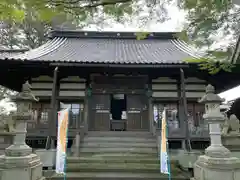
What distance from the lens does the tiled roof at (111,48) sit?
9273 mm

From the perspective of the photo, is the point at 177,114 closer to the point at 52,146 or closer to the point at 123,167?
the point at 123,167

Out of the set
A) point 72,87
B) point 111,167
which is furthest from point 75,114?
point 111,167

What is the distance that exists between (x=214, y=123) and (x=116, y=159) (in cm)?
317

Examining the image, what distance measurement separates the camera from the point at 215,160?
4219 mm

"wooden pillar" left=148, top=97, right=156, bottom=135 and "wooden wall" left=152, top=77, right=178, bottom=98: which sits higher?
"wooden wall" left=152, top=77, right=178, bottom=98

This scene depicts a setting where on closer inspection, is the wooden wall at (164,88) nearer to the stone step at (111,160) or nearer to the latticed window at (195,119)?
the latticed window at (195,119)

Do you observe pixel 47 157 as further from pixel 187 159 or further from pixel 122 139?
pixel 187 159

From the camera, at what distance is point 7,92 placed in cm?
1769

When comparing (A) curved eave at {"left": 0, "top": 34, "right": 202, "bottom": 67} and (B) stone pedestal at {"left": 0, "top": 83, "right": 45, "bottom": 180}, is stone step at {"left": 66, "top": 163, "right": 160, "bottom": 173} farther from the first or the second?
(A) curved eave at {"left": 0, "top": 34, "right": 202, "bottom": 67}

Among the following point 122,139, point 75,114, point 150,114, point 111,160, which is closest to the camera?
point 111,160

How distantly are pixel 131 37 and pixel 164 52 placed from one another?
11.6 feet

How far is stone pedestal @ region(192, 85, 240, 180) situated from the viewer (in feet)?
13.6

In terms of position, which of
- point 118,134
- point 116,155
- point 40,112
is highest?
point 40,112

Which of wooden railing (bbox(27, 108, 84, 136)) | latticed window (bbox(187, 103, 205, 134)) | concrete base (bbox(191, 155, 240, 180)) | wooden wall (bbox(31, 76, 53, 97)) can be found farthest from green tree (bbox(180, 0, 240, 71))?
wooden wall (bbox(31, 76, 53, 97))
